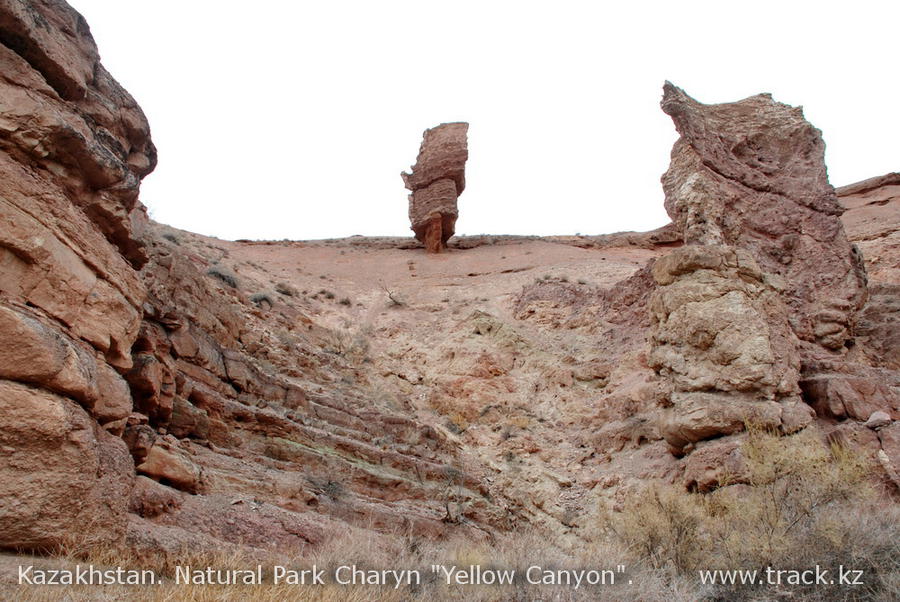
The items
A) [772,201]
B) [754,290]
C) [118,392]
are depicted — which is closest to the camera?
[118,392]

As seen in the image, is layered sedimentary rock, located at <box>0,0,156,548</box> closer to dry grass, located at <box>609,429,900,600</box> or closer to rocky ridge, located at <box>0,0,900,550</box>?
rocky ridge, located at <box>0,0,900,550</box>

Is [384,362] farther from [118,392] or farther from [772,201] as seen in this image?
[118,392]

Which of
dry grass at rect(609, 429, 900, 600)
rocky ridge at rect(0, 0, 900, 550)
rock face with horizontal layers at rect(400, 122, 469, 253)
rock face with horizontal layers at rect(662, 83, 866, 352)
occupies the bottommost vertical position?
dry grass at rect(609, 429, 900, 600)

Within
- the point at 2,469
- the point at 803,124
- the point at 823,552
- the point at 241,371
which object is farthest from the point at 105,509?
the point at 803,124

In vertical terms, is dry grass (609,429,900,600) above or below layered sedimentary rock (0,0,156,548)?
below

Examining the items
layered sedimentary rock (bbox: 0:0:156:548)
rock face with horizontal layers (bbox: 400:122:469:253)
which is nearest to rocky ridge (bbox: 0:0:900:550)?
layered sedimentary rock (bbox: 0:0:156:548)

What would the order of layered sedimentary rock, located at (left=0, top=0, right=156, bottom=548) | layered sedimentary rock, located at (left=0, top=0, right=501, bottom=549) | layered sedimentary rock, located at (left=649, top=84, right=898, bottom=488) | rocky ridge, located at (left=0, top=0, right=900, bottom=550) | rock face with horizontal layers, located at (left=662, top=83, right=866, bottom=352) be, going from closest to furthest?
layered sedimentary rock, located at (left=0, top=0, right=156, bottom=548) → layered sedimentary rock, located at (left=0, top=0, right=501, bottom=549) → rocky ridge, located at (left=0, top=0, right=900, bottom=550) → layered sedimentary rock, located at (left=649, top=84, right=898, bottom=488) → rock face with horizontal layers, located at (left=662, top=83, right=866, bottom=352)

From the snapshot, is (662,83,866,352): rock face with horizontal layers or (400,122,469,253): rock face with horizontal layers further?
(400,122,469,253): rock face with horizontal layers

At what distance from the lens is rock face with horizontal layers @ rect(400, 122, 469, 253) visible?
35875 millimetres

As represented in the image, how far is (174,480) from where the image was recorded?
7.24 m

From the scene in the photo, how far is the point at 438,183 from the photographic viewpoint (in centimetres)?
3675

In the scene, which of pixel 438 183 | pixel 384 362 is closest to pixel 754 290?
pixel 384 362

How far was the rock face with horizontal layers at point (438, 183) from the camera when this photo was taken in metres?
35.9

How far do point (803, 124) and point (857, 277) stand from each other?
4.51 m
